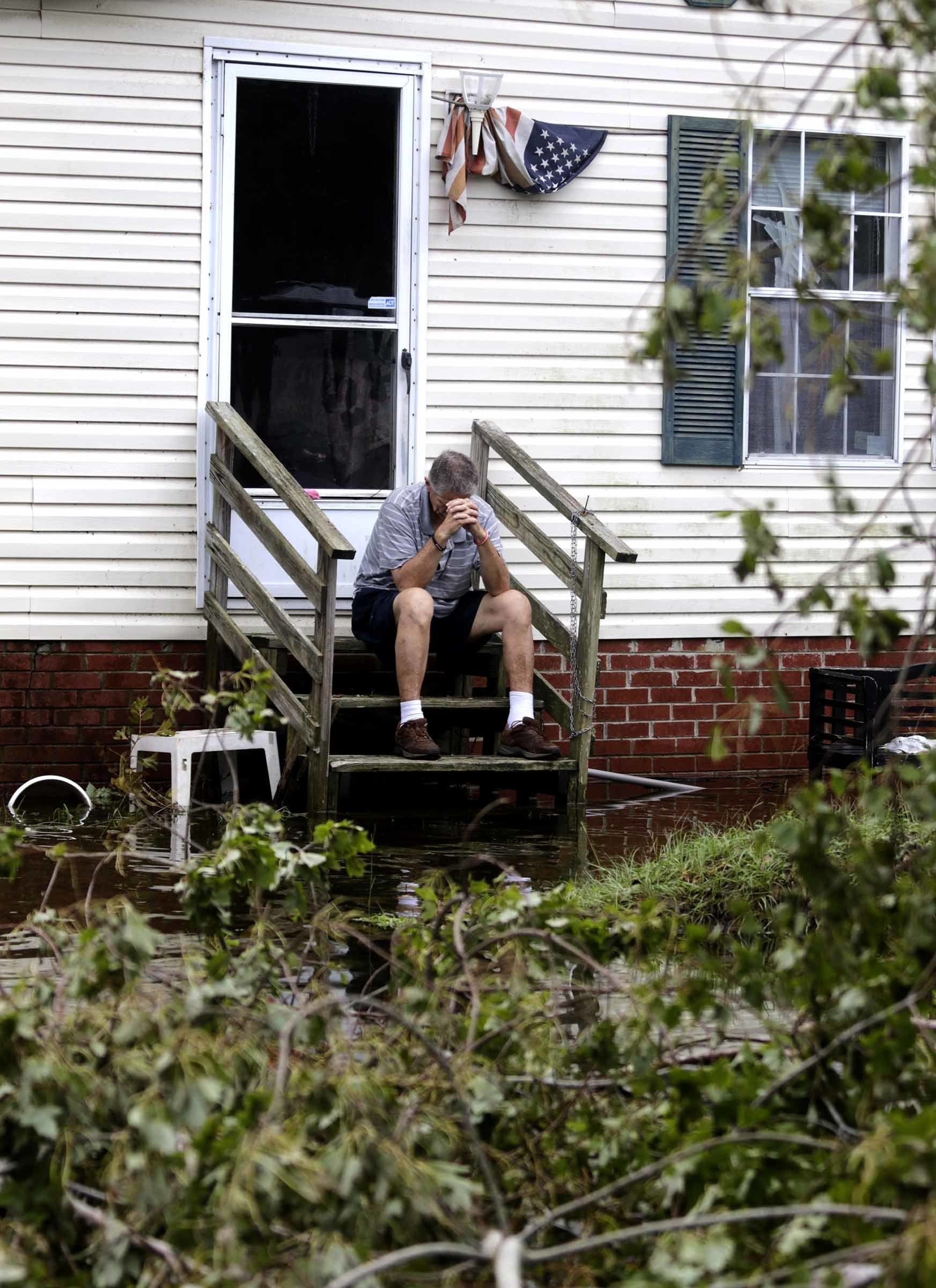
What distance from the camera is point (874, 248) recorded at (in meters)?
8.09

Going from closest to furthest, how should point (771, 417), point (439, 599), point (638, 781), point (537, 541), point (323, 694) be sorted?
1. point (323, 694)
2. point (439, 599)
3. point (537, 541)
4. point (638, 781)
5. point (771, 417)

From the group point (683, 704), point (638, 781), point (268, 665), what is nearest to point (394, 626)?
point (268, 665)

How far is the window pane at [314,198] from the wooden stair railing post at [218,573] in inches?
28.3

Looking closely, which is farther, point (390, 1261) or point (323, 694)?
point (323, 694)

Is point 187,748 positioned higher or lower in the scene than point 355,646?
lower

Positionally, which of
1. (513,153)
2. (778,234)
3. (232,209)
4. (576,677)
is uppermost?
(513,153)

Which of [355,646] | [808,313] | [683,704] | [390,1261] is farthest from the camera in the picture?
[683,704]

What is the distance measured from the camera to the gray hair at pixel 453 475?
21.4 ft

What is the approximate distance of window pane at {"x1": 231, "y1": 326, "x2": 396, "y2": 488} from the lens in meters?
7.29

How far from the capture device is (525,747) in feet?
21.6

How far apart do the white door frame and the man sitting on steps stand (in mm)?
700

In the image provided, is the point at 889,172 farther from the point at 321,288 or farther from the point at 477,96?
the point at 321,288

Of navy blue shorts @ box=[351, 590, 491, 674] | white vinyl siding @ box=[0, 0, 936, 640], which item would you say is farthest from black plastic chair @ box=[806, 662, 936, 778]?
navy blue shorts @ box=[351, 590, 491, 674]

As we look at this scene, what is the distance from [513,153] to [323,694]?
8.95 feet
